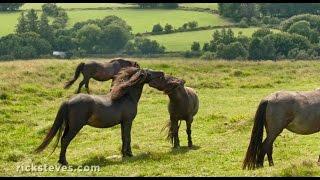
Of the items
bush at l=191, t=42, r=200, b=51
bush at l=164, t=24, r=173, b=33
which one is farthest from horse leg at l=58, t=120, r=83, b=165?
bush at l=164, t=24, r=173, b=33

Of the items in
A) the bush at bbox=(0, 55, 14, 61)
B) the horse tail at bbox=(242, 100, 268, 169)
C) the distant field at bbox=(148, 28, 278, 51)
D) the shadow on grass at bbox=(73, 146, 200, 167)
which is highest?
the horse tail at bbox=(242, 100, 268, 169)

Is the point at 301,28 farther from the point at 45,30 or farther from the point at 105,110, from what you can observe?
the point at 105,110

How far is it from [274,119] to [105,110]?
464 centimetres

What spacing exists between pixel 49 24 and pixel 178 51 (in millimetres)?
24546

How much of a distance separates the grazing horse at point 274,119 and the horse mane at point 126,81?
161 inches

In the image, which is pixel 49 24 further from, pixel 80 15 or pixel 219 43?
pixel 219 43

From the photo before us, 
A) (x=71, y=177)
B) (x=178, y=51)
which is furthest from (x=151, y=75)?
(x=178, y=51)

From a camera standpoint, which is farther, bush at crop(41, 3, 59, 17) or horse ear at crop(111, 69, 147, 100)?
bush at crop(41, 3, 59, 17)

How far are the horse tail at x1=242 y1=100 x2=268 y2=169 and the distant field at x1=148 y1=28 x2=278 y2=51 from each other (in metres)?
55.4

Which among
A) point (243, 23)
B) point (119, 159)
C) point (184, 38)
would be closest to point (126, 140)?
point (119, 159)

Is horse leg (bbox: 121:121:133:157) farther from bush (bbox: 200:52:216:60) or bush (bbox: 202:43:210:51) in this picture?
→ bush (bbox: 202:43:210:51)

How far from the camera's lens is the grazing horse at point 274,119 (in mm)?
13164

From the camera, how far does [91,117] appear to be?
48.6 ft

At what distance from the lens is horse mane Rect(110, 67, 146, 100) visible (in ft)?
51.6
